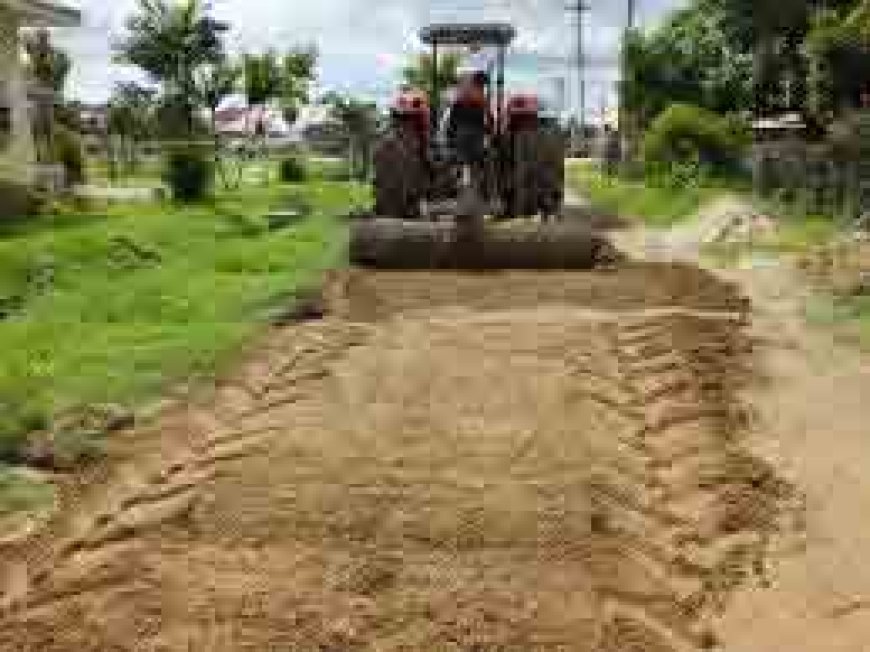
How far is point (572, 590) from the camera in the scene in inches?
201

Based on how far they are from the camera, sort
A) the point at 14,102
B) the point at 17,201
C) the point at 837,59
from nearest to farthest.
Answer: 1. the point at 17,201
2. the point at 837,59
3. the point at 14,102

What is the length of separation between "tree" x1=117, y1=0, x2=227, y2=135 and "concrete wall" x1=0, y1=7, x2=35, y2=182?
5390 millimetres

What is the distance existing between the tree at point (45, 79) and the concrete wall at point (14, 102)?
2.17 m

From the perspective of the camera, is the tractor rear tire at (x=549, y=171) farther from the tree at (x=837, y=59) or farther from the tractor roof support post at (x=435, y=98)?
the tree at (x=837, y=59)

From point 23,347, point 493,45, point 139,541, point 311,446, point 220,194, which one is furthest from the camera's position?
point 220,194

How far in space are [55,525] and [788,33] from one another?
26.3 meters

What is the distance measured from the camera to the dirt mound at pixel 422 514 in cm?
485

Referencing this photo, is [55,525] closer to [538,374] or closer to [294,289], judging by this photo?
[538,374]

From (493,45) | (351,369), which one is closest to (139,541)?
(351,369)

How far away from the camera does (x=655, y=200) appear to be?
1120 inches

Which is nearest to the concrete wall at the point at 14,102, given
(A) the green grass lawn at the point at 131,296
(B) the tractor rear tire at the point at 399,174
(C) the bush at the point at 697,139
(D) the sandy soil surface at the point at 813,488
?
(A) the green grass lawn at the point at 131,296

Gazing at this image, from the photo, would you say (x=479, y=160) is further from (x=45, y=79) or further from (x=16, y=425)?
(x=45, y=79)

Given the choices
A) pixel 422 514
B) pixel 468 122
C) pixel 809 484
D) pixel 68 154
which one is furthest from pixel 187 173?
A: pixel 422 514

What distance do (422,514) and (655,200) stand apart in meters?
23.3
